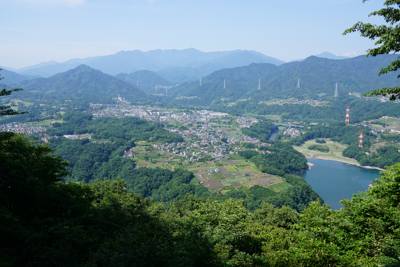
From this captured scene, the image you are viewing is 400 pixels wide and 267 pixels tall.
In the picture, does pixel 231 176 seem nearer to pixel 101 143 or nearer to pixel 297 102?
pixel 101 143

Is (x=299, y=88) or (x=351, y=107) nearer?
(x=351, y=107)

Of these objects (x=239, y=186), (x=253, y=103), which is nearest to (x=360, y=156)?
(x=239, y=186)

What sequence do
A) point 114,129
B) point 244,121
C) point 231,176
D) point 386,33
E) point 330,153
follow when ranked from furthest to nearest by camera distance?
1. point 244,121
2. point 114,129
3. point 330,153
4. point 231,176
5. point 386,33

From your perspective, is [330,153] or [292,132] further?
[292,132]

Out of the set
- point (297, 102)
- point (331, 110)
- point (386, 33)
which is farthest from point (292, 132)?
point (386, 33)

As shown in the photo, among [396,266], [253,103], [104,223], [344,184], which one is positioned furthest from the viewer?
[253,103]

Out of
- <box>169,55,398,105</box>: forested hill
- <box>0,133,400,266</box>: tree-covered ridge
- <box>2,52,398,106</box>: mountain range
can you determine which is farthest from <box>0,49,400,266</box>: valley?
<box>2,52,398,106</box>: mountain range

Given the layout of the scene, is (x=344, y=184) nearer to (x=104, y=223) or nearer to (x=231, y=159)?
(x=231, y=159)
